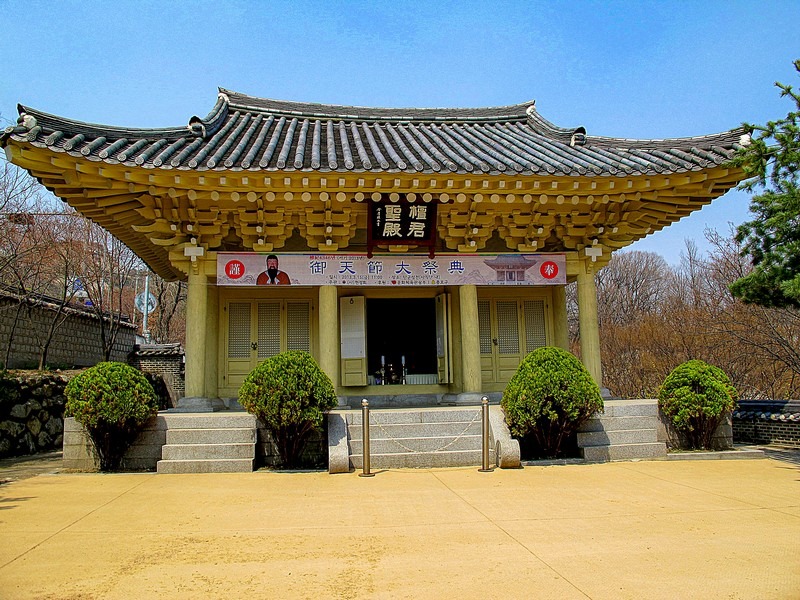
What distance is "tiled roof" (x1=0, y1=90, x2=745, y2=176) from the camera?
8.37 meters

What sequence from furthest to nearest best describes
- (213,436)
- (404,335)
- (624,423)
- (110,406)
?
1. (404,335)
2. (624,423)
3. (213,436)
4. (110,406)

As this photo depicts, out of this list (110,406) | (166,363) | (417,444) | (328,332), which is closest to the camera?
(110,406)

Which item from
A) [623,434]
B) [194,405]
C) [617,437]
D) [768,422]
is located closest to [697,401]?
[623,434]

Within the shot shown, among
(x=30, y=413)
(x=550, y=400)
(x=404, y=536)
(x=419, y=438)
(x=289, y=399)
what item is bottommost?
(x=404, y=536)

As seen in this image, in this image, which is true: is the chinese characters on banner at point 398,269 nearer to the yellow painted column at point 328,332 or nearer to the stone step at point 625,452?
the yellow painted column at point 328,332

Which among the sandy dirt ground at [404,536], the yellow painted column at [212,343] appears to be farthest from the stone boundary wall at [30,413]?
the sandy dirt ground at [404,536]

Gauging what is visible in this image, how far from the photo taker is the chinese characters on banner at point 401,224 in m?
9.68

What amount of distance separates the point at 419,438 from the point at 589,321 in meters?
4.21

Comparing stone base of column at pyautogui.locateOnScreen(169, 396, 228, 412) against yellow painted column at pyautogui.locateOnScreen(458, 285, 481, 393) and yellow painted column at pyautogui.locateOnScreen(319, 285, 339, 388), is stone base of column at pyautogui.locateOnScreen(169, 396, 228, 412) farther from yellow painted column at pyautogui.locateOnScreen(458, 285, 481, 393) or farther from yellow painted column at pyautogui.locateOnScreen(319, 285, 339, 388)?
yellow painted column at pyautogui.locateOnScreen(458, 285, 481, 393)

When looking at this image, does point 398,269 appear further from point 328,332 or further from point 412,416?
point 412,416

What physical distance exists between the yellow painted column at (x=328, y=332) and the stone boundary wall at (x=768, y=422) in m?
8.00

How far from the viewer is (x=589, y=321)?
10.6 m

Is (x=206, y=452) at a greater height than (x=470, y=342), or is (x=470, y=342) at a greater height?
(x=470, y=342)

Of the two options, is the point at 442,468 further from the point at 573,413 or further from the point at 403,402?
the point at 403,402
